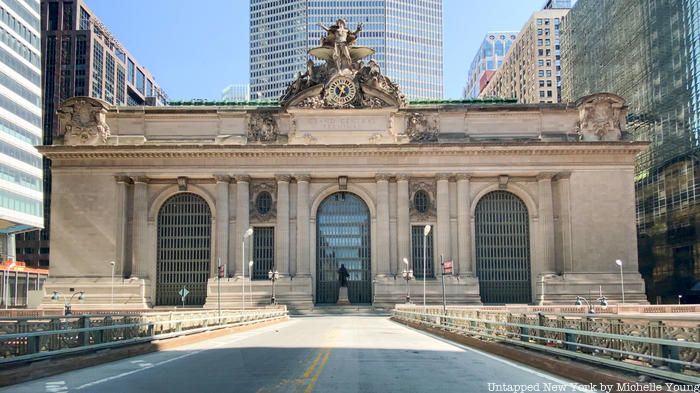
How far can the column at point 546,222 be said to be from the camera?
6538 centimetres

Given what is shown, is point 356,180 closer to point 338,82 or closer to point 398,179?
point 398,179

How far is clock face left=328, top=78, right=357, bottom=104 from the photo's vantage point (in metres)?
67.1

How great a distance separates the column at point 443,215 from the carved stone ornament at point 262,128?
49.5ft

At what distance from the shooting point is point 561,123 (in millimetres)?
67375

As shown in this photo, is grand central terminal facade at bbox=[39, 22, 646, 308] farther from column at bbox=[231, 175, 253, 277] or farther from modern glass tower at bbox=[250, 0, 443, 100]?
modern glass tower at bbox=[250, 0, 443, 100]

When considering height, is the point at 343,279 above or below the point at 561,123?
below

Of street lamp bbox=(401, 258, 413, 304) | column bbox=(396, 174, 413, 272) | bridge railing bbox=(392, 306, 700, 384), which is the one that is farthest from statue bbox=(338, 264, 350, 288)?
bridge railing bbox=(392, 306, 700, 384)

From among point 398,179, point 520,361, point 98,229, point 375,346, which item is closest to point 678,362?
point 520,361

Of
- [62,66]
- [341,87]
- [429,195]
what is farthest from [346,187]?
[62,66]

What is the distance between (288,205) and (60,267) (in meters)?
20.5

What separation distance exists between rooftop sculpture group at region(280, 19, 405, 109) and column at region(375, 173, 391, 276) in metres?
6.85

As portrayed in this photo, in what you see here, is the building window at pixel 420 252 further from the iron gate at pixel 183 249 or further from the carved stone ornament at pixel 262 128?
the iron gate at pixel 183 249

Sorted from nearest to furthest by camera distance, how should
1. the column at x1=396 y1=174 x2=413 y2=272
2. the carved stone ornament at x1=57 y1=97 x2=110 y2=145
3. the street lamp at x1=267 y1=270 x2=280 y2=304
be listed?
the street lamp at x1=267 y1=270 x2=280 y2=304, the column at x1=396 y1=174 x2=413 y2=272, the carved stone ornament at x1=57 y1=97 x2=110 y2=145

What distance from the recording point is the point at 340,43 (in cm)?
6806
